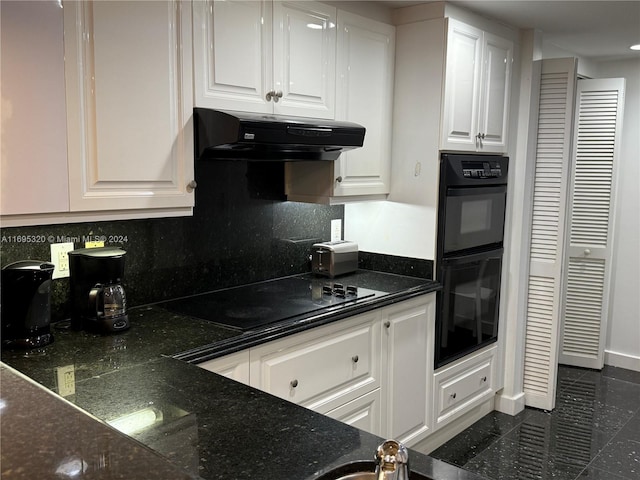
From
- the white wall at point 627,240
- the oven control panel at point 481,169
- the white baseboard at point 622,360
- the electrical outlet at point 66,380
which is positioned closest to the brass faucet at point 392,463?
the electrical outlet at point 66,380

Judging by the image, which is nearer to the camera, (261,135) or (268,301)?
(261,135)

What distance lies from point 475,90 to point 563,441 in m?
2.07

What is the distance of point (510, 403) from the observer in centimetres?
370

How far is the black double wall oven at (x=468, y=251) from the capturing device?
3.07 meters

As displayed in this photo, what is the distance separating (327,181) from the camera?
2834mm

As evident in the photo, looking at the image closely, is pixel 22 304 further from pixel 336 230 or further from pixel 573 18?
pixel 573 18

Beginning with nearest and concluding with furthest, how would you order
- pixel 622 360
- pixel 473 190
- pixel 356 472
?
pixel 356 472 → pixel 473 190 → pixel 622 360

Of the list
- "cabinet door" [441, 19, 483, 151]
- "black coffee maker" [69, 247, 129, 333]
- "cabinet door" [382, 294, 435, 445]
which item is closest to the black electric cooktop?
"cabinet door" [382, 294, 435, 445]

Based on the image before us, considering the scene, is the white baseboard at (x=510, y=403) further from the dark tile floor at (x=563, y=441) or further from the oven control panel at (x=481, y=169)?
the oven control panel at (x=481, y=169)

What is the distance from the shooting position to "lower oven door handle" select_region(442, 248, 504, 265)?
311 centimetres

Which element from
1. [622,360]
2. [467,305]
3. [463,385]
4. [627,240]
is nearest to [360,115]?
[467,305]

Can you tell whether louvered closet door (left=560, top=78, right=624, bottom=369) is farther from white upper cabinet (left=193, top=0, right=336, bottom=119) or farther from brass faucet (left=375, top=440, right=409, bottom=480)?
brass faucet (left=375, top=440, right=409, bottom=480)

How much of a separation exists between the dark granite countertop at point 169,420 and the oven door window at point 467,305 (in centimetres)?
145

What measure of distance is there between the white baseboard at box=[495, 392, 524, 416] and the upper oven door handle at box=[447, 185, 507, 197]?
135 centimetres
